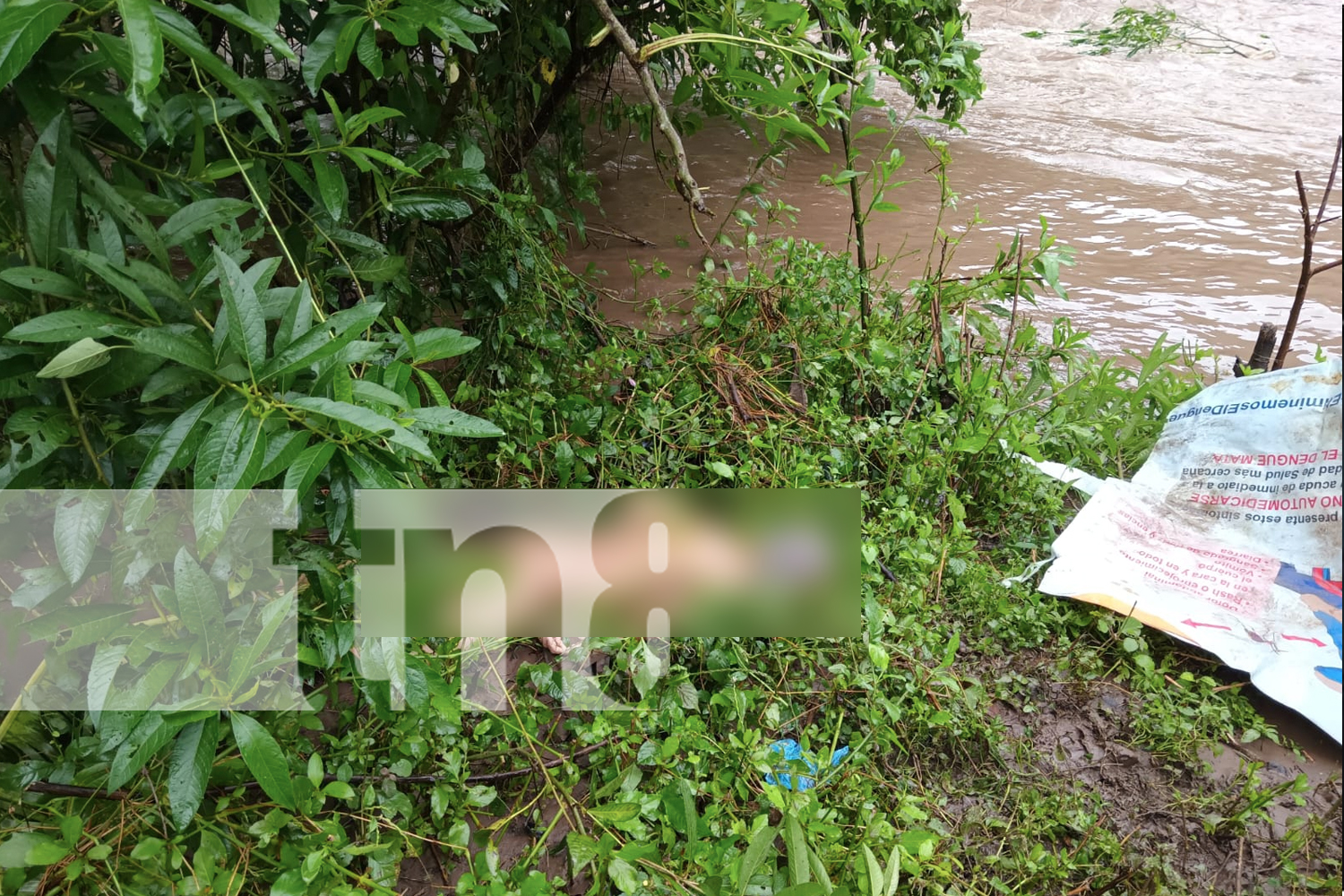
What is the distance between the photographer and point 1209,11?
6.57 m

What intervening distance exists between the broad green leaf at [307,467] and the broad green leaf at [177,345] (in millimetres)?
144

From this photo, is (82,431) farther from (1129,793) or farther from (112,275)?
(1129,793)

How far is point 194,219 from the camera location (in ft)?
3.68

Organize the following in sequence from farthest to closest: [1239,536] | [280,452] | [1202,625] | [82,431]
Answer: [1239,536] < [1202,625] < [82,431] < [280,452]

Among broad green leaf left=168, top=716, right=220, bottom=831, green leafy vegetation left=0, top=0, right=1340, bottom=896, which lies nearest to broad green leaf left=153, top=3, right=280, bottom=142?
green leafy vegetation left=0, top=0, right=1340, bottom=896

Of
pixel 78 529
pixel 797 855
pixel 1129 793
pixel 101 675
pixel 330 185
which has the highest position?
pixel 330 185

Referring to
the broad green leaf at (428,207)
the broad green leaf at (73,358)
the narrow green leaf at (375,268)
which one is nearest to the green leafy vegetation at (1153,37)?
the broad green leaf at (428,207)

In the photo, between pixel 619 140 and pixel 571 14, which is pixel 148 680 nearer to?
pixel 571 14

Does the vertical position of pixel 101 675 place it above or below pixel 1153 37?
below

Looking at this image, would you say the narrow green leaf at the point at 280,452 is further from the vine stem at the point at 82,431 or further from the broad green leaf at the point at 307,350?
the vine stem at the point at 82,431

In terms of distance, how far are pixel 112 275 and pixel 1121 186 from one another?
4620 mm

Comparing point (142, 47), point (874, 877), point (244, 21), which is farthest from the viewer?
point (874, 877)

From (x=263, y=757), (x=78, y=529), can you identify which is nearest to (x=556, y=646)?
(x=263, y=757)

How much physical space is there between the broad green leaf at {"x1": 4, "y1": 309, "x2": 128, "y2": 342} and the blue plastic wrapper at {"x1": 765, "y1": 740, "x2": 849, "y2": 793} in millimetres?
1170
